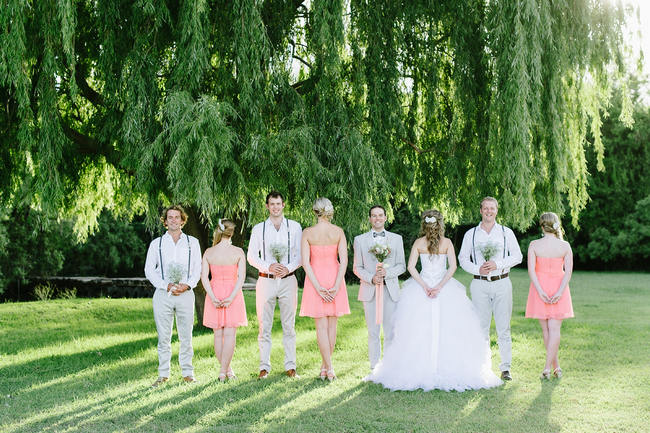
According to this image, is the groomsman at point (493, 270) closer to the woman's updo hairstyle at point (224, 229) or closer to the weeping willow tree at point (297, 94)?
the weeping willow tree at point (297, 94)

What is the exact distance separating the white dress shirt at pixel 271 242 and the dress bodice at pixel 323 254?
171 millimetres

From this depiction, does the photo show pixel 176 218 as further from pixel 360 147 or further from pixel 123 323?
pixel 123 323

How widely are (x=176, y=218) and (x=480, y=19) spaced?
4683 millimetres

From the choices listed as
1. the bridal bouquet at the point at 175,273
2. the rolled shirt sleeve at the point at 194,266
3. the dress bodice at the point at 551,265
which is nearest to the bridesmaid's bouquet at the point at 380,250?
the dress bodice at the point at 551,265

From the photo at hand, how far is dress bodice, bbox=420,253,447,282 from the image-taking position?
614cm

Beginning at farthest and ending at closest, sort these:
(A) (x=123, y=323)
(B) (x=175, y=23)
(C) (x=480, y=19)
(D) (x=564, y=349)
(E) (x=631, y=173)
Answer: (E) (x=631, y=173) < (A) (x=123, y=323) < (D) (x=564, y=349) < (C) (x=480, y=19) < (B) (x=175, y=23)

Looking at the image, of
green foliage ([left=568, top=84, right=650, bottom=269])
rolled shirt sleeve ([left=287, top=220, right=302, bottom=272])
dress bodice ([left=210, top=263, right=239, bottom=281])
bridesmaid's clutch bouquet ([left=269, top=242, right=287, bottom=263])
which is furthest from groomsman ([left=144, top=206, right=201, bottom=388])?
green foliage ([left=568, top=84, right=650, bottom=269])

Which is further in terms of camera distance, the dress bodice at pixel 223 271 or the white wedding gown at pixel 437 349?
the dress bodice at pixel 223 271

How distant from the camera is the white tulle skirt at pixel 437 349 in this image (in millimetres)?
5676

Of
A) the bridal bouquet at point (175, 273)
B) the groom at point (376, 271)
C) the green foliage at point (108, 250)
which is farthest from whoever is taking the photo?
the green foliage at point (108, 250)

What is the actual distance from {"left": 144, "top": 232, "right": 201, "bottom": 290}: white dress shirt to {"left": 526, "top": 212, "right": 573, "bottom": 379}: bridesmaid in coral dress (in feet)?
10.5

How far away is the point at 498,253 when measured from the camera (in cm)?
607

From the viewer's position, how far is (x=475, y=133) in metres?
8.20

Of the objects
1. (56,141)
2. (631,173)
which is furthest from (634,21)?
(631,173)
